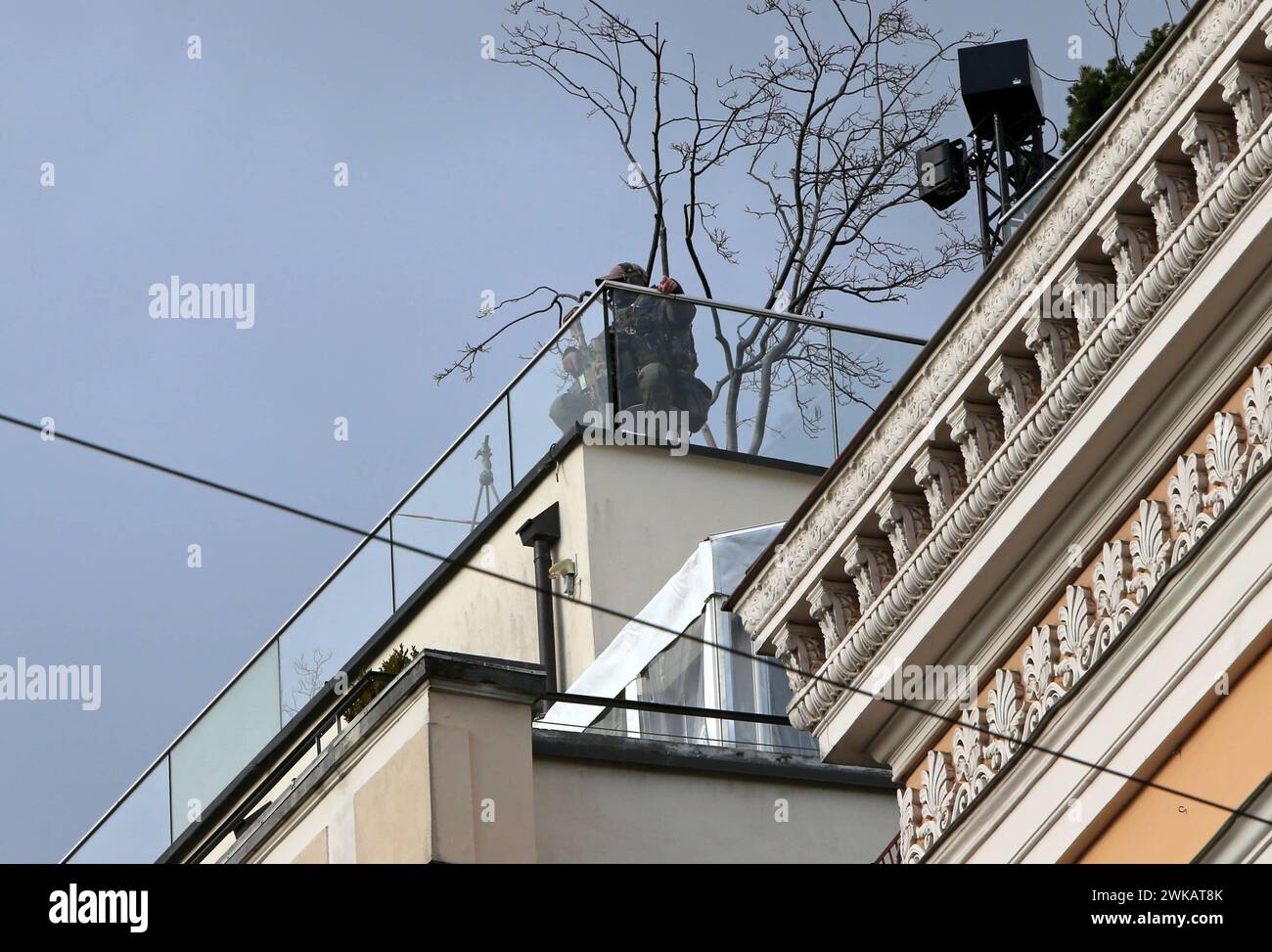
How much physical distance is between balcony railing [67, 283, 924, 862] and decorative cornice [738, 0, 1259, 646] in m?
7.19

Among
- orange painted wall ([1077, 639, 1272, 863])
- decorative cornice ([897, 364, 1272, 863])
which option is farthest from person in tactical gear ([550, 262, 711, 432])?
orange painted wall ([1077, 639, 1272, 863])

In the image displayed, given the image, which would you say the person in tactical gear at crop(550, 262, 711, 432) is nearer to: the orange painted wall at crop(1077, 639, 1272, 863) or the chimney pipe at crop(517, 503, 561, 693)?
the chimney pipe at crop(517, 503, 561, 693)

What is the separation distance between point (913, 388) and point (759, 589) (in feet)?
4.65

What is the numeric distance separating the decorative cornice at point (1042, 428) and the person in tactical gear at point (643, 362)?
7.45 m

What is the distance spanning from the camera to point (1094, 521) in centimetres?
1030

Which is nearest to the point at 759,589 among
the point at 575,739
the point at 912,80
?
the point at 575,739

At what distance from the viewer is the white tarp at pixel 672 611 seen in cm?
1598

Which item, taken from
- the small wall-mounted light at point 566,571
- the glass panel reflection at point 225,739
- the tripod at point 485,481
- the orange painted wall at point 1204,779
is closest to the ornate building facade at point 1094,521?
the orange painted wall at point 1204,779

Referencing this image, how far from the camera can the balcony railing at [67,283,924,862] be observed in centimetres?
1916

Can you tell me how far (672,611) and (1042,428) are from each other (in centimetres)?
627

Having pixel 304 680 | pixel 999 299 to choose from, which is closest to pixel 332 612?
pixel 304 680

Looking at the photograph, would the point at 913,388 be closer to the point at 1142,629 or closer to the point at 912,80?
the point at 1142,629

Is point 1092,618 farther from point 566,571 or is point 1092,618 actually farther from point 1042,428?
point 566,571
